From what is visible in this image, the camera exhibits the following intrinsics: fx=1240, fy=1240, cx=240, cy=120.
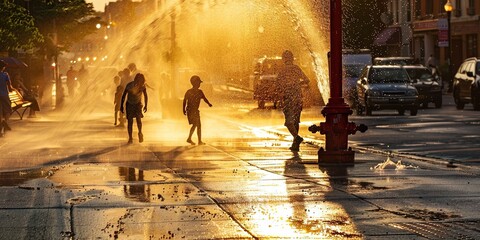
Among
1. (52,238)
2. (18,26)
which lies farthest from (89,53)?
(52,238)

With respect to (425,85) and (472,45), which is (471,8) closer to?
(472,45)

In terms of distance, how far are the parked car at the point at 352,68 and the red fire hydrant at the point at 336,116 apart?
2554 centimetres

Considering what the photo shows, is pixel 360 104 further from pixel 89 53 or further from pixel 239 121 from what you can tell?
pixel 89 53

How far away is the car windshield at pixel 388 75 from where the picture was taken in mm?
40000

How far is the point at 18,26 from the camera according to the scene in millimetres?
44312

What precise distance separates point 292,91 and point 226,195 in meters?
8.74

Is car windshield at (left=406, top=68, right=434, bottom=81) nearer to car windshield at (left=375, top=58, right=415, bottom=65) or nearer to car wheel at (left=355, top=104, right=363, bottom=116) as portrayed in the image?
car windshield at (left=375, top=58, right=415, bottom=65)

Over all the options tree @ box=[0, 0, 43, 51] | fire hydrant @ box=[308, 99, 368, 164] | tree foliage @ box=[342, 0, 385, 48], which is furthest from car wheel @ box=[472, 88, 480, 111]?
tree foliage @ box=[342, 0, 385, 48]

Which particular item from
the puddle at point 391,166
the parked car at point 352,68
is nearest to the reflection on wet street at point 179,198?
the puddle at point 391,166

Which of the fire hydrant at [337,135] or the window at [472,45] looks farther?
the window at [472,45]

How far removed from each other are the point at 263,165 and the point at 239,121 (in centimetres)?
1734

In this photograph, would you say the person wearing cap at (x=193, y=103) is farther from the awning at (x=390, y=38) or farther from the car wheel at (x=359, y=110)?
the awning at (x=390, y=38)

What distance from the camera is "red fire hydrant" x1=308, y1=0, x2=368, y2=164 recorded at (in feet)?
59.5

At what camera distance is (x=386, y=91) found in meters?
38.7
